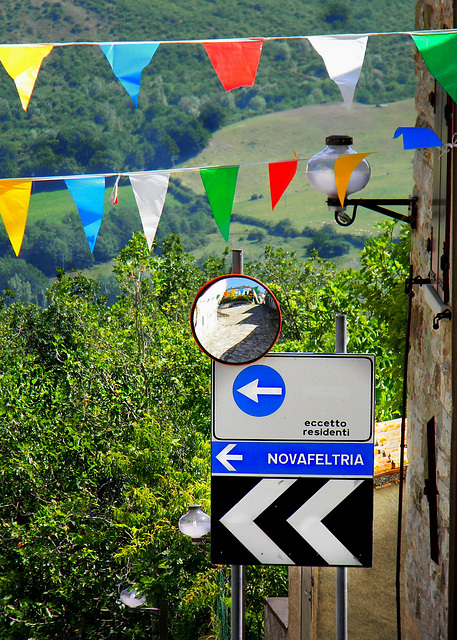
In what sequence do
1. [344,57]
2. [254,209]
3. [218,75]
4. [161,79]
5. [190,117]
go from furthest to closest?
[161,79], [190,117], [254,209], [218,75], [344,57]

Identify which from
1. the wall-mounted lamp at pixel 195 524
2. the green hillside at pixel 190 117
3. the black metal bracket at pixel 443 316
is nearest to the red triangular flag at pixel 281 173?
the black metal bracket at pixel 443 316

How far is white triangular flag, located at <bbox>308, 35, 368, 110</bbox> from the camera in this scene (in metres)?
3.32

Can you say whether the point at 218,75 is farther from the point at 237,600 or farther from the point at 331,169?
the point at 237,600

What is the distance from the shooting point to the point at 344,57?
131 inches

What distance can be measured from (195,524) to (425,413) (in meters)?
3.05

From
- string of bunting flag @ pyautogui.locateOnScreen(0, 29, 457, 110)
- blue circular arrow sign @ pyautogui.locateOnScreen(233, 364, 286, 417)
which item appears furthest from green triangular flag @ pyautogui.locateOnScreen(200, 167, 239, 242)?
blue circular arrow sign @ pyautogui.locateOnScreen(233, 364, 286, 417)

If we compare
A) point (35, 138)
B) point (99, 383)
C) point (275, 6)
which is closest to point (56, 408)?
point (99, 383)

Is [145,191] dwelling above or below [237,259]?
above

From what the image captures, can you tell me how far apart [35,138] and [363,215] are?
49306 mm

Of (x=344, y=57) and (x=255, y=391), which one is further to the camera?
(x=344, y=57)

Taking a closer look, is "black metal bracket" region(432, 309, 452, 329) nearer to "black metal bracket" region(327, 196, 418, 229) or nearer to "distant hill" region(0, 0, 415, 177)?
"black metal bracket" region(327, 196, 418, 229)

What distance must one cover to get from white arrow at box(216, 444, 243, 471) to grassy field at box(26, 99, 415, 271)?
301ft

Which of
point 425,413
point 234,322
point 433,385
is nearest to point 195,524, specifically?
point 425,413

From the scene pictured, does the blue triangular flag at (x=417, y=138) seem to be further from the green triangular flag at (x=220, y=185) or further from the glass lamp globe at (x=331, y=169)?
the green triangular flag at (x=220, y=185)
